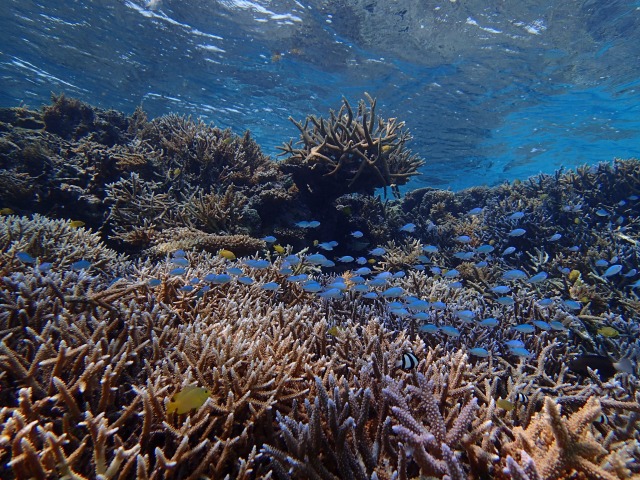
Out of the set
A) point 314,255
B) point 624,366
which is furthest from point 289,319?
point 624,366

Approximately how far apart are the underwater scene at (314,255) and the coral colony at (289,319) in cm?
3

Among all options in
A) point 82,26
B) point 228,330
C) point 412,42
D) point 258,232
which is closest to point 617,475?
point 228,330

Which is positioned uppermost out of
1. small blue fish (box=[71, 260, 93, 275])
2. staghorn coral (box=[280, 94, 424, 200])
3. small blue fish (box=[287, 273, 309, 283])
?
staghorn coral (box=[280, 94, 424, 200])

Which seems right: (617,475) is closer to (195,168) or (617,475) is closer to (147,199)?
(147,199)

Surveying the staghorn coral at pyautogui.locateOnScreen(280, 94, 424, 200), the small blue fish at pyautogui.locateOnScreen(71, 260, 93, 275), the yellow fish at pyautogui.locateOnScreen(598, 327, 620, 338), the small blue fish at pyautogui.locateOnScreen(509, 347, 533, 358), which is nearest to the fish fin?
the yellow fish at pyautogui.locateOnScreen(598, 327, 620, 338)

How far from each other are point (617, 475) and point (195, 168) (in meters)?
9.38

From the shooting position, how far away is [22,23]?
57.0 feet

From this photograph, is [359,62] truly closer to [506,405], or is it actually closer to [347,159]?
[347,159]

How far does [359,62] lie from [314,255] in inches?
613

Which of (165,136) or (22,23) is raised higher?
(22,23)

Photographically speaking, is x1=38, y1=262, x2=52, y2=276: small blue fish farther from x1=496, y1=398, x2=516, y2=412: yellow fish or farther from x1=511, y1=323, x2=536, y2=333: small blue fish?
x1=511, y1=323, x2=536, y2=333: small blue fish

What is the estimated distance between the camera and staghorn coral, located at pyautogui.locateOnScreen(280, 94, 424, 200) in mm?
7676

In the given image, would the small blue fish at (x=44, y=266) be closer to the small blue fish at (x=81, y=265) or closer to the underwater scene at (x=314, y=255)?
the underwater scene at (x=314, y=255)

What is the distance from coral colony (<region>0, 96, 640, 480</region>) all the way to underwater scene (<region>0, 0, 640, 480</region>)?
0.10ft
